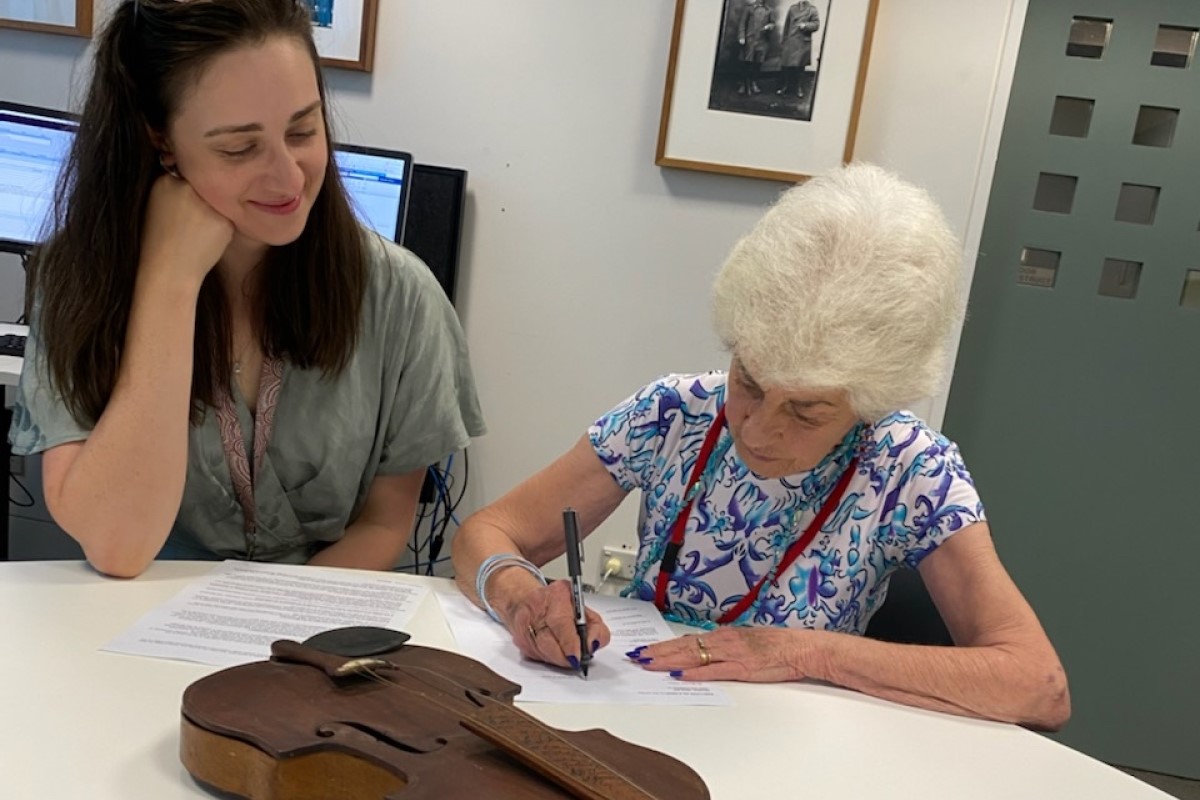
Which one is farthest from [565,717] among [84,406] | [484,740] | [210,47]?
[210,47]

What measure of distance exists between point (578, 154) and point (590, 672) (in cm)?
169

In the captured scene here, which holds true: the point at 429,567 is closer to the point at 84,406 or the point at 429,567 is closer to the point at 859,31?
the point at 84,406

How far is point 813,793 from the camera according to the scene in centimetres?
78

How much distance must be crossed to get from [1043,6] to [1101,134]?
36 centimetres

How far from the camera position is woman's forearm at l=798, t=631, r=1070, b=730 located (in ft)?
3.24

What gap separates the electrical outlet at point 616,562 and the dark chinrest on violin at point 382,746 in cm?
175

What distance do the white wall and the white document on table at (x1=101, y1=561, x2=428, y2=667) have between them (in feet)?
4.47

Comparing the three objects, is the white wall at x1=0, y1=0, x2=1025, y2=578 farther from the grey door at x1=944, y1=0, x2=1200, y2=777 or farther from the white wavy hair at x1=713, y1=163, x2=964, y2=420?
the white wavy hair at x1=713, y1=163, x2=964, y2=420

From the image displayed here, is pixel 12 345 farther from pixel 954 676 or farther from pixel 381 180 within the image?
pixel 954 676

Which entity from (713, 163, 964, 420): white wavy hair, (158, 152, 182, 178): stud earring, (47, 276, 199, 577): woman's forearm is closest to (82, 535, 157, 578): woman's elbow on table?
(47, 276, 199, 577): woman's forearm

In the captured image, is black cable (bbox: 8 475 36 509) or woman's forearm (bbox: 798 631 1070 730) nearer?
woman's forearm (bbox: 798 631 1070 730)

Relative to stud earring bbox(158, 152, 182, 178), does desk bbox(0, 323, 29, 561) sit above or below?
below

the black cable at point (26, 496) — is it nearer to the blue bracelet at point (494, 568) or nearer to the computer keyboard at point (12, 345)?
the computer keyboard at point (12, 345)

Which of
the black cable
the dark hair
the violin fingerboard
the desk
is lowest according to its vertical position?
the black cable
